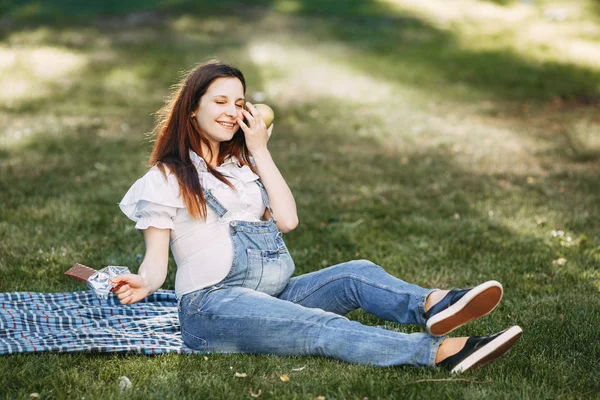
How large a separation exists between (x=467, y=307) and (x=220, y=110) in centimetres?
161

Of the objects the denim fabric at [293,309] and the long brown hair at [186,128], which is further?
the long brown hair at [186,128]

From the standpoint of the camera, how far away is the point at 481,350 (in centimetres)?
315

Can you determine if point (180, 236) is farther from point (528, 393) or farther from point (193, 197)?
point (528, 393)

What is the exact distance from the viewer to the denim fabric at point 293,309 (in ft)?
10.8

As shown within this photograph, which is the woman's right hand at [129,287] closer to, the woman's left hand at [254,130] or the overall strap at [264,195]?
the overall strap at [264,195]

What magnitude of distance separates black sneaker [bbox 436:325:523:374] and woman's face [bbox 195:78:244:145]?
5.27ft

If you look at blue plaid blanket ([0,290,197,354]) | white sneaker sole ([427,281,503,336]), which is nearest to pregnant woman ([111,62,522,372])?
white sneaker sole ([427,281,503,336])

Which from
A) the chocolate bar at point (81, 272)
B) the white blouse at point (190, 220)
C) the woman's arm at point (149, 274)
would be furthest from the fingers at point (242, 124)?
the chocolate bar at point (81, 272)

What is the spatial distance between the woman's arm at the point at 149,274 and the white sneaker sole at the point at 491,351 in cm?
146

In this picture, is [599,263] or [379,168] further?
[379,168]

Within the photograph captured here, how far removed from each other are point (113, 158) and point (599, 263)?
5451mm

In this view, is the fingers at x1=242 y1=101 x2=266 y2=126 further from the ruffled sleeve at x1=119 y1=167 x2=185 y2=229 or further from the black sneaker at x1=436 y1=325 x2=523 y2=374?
the black sneaker at x1=436 y1=325 x2=523 y2=374

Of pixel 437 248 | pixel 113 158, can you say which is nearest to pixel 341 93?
pixel 113 158

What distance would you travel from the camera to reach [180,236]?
142 inches
